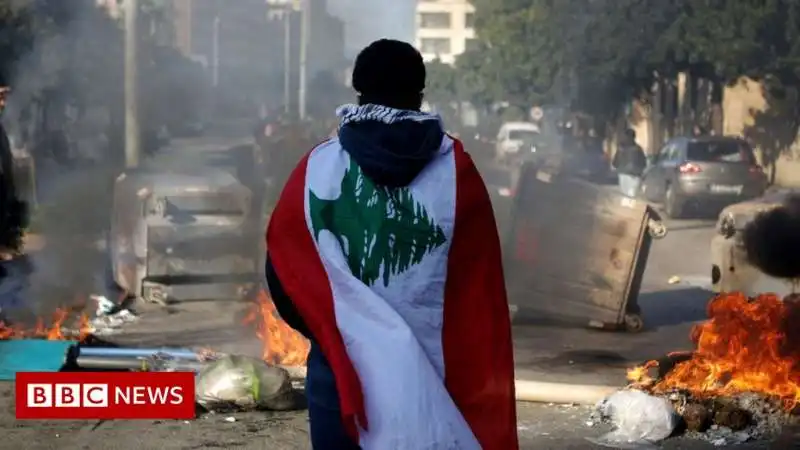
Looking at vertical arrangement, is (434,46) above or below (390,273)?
above

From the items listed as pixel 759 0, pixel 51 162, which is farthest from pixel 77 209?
pixel 759 0

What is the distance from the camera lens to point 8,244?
28.9 ft

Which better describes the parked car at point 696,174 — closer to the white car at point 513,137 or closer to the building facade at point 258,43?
the white car at point 513,137

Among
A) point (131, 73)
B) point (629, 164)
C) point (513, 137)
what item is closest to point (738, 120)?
point (629, 164)

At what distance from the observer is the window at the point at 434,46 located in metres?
9.82

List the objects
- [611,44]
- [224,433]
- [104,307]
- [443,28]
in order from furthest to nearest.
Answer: [443,28]
[611,44]
[104,307]
[224,433]

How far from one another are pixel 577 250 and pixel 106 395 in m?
3.50

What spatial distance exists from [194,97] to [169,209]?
1238mm

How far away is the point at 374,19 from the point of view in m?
9.49

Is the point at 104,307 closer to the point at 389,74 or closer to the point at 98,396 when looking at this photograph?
the point at 98,396

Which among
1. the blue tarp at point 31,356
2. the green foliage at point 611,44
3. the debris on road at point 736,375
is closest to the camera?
the debris on road at point 736,375

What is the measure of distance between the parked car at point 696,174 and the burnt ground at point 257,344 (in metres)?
0.60

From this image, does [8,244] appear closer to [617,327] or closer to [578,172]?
[617,327]

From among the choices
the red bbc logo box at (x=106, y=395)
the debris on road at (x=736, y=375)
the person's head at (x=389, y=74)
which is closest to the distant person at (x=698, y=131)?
the debris on road at (x=736, y=375)
